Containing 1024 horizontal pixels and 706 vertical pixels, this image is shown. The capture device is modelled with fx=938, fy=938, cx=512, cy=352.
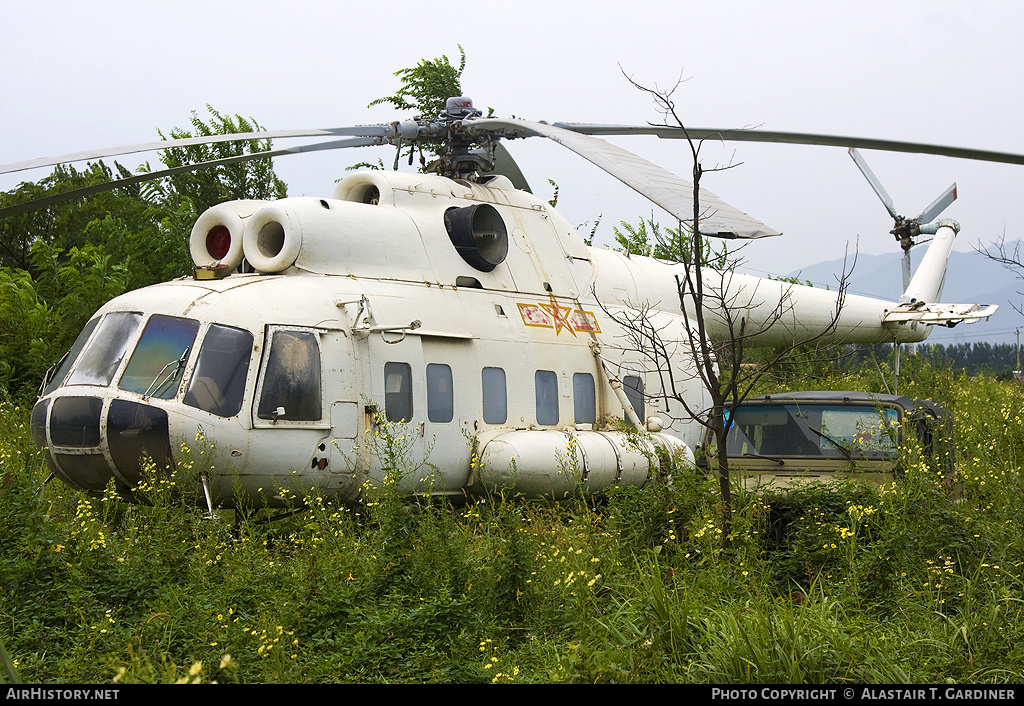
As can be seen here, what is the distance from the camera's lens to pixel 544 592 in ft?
18.6

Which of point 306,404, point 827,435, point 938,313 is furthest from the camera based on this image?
point 938,313

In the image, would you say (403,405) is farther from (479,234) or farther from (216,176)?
(216,176)

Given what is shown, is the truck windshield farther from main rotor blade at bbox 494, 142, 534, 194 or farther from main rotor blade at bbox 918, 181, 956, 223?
main rotor blade at bbox 918, 181, 956, 223

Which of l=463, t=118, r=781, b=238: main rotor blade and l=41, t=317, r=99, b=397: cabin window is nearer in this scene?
l=463, t=118, r=781, b=238: main rotor blade

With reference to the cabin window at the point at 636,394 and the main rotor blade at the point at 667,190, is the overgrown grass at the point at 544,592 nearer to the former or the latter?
the main rotor blade at the point at 667,190

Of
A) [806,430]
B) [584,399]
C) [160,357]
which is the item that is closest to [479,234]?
[584,399]

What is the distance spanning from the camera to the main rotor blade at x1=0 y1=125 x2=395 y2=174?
6.86m

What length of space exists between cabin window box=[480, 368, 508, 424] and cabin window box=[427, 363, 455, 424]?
418 millimetres

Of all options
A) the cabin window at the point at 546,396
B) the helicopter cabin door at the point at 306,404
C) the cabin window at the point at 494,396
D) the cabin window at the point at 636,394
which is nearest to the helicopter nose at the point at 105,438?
the helicopter cabin door at the point at 306,404

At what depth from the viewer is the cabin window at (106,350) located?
24.1 ft

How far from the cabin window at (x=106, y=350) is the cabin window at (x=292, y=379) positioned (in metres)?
1.14

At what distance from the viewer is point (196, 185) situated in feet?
73.2

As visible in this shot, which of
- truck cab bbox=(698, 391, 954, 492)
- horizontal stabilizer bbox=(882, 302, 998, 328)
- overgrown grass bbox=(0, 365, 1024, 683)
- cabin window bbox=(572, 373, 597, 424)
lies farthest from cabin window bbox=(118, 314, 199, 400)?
horizontal stabilizer bbox=(882, 302, 998, 328)

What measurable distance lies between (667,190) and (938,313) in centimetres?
959
